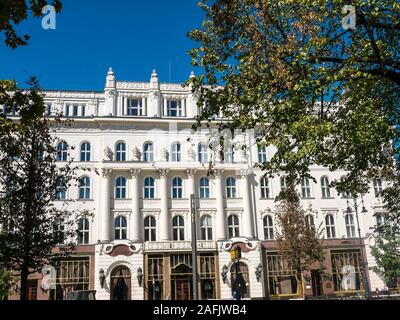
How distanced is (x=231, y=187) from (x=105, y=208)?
41.3 ft

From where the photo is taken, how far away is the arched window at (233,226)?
41.1 metres

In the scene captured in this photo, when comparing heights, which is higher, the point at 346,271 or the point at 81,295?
the point at 346,271

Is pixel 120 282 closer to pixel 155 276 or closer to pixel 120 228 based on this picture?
pixel 155 276

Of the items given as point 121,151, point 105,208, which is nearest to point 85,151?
point 121,151

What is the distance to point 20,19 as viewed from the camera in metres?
8.06

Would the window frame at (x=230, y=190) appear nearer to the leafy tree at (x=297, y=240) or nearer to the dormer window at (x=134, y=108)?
the leafy tree at (x=297, y=240)

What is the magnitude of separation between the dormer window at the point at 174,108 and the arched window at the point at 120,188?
8394 mm

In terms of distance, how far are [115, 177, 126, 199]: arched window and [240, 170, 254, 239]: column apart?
1171 cm

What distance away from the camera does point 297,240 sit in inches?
1419

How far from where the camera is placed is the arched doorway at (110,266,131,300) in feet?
122
